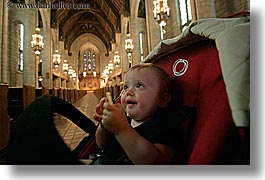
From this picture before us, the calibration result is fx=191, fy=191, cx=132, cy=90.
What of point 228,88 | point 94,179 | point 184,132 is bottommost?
point 94,179

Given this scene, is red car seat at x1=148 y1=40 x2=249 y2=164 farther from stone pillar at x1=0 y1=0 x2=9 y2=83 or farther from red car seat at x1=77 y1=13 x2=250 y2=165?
stone pillar at x1=0 y1=0 x2=9 y2=83

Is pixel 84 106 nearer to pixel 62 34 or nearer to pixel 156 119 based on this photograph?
pixel 156 119

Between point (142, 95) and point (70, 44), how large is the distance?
1.77 m

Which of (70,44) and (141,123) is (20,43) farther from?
(141,123)

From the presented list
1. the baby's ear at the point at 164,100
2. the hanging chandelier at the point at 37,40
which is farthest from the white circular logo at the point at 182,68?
the hanging chandelier at the point at 37,40

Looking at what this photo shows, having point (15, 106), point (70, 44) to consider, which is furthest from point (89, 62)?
point (15, 106)

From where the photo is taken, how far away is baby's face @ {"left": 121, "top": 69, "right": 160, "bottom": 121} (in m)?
0.50

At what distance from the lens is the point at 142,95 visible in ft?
1.63

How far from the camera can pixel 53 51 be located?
1.81m

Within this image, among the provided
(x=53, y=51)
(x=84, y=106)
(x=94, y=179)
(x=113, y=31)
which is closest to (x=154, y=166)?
(x=94, y=179)

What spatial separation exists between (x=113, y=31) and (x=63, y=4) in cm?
117

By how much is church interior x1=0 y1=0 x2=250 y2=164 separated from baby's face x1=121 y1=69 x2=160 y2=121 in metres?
Result: 0.18

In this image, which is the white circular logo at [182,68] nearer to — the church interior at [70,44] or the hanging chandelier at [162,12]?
the church interior at [70,44]

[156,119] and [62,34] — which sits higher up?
[62,34]
